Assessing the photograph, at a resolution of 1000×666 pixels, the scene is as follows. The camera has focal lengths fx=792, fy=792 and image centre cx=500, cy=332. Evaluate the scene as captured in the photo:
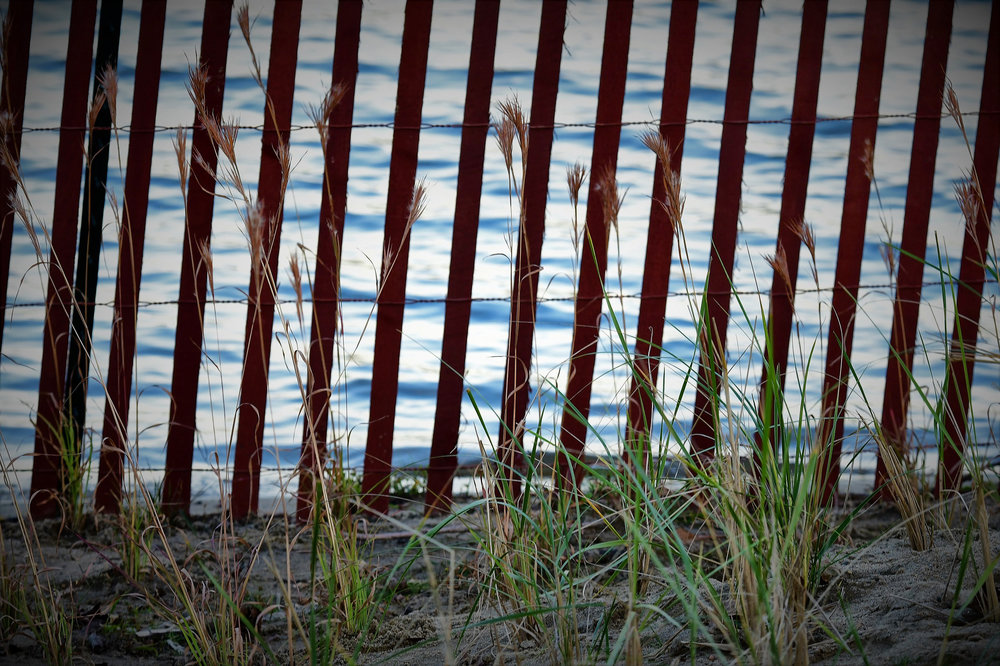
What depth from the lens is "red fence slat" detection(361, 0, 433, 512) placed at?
97.4 inches

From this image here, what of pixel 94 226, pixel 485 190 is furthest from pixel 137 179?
pixel 485 190

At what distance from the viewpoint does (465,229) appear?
2.53 m

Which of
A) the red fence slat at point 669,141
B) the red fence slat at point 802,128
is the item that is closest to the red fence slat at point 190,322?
the red fence slat at point 669,141

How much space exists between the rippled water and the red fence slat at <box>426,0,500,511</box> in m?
1.08

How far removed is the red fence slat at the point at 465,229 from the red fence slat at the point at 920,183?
136 centimetres

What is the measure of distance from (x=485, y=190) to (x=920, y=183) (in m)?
3.30

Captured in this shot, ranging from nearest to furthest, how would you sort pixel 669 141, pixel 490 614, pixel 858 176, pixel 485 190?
1. pixel 490 614
2. pixel 669 141
3. pixel 858 176
4. pixel 485 190

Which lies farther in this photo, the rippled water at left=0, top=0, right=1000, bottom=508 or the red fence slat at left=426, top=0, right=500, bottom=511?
the rippled water at left=0, top=0, right=1000, bottom=508

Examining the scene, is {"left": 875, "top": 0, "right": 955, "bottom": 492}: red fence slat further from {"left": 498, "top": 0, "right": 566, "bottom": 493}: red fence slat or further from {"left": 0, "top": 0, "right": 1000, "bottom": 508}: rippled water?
{"left": 498, "top": 0, "right": 566, "bottom": 493}: red fence slat

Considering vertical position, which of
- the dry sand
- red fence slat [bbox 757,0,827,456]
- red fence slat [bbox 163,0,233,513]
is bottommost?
the dry sand

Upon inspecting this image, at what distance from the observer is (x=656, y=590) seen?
1745mm

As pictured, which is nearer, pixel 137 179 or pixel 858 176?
pixel 137 179

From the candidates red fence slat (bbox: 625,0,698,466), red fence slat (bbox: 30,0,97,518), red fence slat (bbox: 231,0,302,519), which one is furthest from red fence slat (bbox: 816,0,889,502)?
red fence slat (bbox: 30,0,97,518)

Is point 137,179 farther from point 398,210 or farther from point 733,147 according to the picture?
point 733,147
